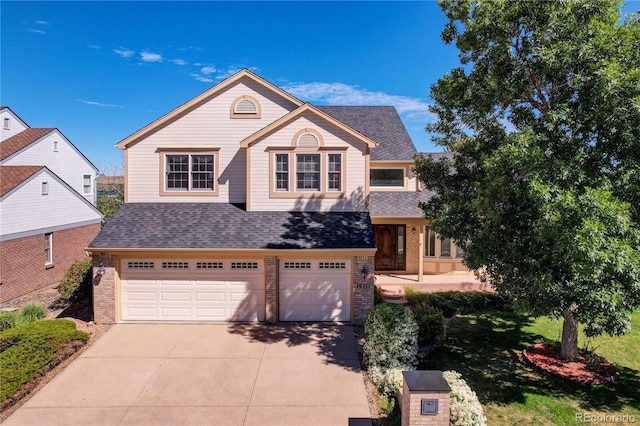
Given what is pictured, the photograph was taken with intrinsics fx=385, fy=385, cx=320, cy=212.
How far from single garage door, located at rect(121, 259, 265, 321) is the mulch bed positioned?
27.9 feet

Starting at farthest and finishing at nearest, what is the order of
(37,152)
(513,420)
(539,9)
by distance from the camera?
(37,152)
(539,9)
(513,420)

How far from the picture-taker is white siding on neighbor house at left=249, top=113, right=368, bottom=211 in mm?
14578

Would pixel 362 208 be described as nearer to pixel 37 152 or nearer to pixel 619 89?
pixel 619 89

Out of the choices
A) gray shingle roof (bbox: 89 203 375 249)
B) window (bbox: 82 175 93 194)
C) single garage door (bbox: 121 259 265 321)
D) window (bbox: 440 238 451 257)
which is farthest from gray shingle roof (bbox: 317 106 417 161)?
window (bbox: 82 175 93 194)

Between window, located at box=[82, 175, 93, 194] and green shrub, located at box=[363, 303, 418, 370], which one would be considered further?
window, located at box=[82, 175, 93, 194]

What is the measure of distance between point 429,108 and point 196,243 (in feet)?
28.6

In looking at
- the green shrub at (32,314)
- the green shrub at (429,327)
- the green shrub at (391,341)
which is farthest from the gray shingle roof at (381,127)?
the green shrub at (32,314)

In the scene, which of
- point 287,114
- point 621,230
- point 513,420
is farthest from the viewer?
point 287,114

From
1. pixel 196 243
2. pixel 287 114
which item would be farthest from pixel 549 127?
pixel 196 243

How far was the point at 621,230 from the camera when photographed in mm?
7062

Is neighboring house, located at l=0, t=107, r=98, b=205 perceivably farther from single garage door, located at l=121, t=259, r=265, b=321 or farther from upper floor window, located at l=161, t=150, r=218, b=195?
single garage door, located at l=121, t=259, r=265, b=321

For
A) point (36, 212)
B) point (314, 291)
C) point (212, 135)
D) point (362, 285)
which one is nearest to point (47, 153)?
point (36, 212)

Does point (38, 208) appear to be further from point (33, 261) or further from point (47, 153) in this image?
point (47, 153)

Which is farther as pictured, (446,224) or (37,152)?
(37,152)
